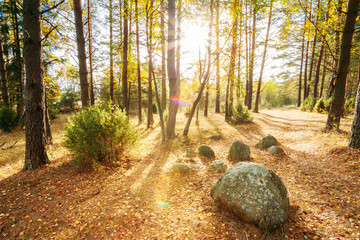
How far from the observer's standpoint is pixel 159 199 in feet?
10.8

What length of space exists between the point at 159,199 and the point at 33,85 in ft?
14.9

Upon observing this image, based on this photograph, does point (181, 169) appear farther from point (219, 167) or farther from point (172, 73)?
point (172, 73)

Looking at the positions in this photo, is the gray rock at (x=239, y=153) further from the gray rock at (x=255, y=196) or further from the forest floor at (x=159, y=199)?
the gray rock at (x=255, y=196)

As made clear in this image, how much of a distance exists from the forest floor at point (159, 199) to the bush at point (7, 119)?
241 inches

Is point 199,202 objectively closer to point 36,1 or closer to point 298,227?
point 298,227

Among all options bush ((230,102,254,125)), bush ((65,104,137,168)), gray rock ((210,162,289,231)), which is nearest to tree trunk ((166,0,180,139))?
bush ((65,104,137,168))

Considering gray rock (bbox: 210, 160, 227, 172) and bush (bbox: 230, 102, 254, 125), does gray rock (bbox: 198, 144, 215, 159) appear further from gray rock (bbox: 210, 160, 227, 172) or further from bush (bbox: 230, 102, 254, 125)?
bush (bbox: 230, 102, 254, 125)

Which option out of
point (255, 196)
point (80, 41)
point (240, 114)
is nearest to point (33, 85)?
point (80, 41)

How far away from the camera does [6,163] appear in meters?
Answer: 5.03

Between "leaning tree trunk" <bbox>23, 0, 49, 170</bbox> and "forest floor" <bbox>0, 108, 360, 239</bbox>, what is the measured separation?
2.02 ft

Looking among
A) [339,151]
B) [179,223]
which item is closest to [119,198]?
[179,223]

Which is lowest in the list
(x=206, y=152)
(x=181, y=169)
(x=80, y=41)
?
(x=181, y=169)

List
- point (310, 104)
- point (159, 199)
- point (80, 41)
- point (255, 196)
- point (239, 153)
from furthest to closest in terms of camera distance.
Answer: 1. point (310, 104)
2. point (80, 41)
3. point (239, 153)
4. point (159, 199)
5. point (255, 196)

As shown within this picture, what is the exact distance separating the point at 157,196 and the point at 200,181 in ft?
3.66
